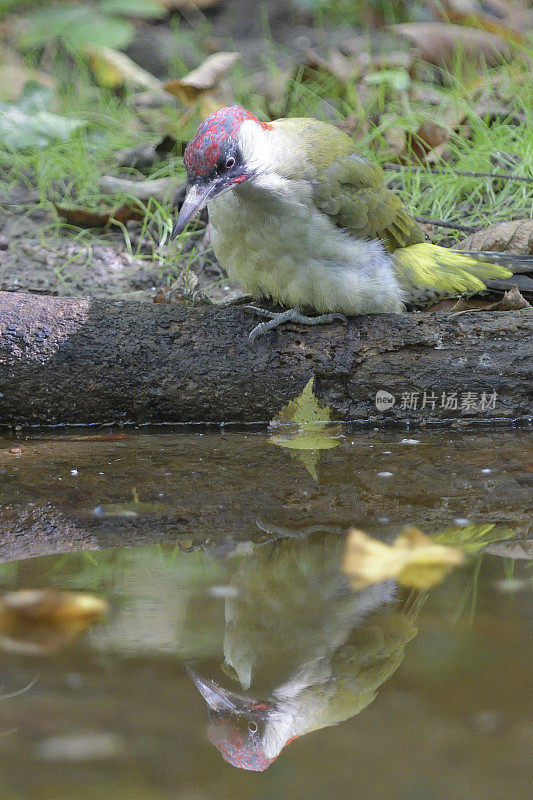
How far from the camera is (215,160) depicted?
102 inches

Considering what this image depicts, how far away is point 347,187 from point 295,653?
6.62ft

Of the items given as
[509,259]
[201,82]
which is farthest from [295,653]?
[201,82]

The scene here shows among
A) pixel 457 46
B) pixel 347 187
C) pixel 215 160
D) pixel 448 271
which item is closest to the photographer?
pixel 215 160

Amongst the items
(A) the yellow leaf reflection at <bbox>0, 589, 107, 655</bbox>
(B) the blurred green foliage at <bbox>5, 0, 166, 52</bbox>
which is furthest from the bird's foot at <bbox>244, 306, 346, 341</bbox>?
(B) the blurred green foliage at <bbox>5, 0, 166, 52</bbox>

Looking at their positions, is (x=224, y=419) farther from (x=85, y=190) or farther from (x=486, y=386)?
(x=85, y=190)

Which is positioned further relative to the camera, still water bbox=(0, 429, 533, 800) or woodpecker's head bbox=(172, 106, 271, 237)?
woodpecker's head bbox=(172, 106, 271, 237)

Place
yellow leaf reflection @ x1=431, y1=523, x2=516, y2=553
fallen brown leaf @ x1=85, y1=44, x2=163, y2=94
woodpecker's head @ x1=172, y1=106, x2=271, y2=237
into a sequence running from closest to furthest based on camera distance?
yellow leaf reflection @ x1=431, y1=523, x2=516, y2=553 → woodpecker's head @ x1=172, y1=106, x2=271, y2=237 → fallen brown leaf @ x1=85, y1=44, x2=163, y2=94

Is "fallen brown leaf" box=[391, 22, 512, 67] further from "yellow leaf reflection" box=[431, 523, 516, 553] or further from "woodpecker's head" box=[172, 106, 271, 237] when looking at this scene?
"yellow leaf reflection" box=[431, 523, 516, 553]

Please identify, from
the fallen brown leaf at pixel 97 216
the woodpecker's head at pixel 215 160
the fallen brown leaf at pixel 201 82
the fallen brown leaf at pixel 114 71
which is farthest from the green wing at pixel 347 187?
the fallen brown leaf at pixel 114 71

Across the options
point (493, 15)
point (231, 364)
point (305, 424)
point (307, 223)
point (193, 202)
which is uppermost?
point (493, 15)

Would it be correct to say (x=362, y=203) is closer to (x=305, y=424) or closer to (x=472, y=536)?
(x=305, y=424)

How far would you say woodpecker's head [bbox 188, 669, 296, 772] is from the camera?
1207 millimetres

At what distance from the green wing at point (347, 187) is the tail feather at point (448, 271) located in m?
0.09

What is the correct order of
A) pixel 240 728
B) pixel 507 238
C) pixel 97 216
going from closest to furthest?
pixel 240 728
pixel 507 238
pixel 97 216
